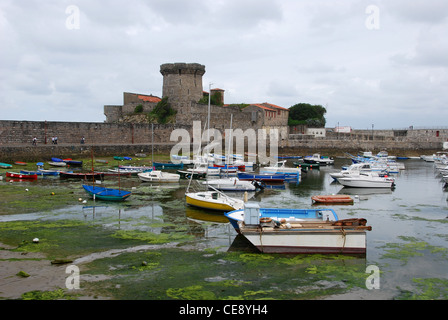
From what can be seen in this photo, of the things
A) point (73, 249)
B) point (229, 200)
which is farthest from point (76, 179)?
point (73, 249)

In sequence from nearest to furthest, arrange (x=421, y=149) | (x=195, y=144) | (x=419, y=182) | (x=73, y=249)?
(x=73, y=249)
(x=419, y=182)
(x=195, y=144)
(x=421, y=149)

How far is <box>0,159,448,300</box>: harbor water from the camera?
8.76 metres

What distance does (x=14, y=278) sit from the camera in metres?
8.98

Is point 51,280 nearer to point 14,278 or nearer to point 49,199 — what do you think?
point 14,278

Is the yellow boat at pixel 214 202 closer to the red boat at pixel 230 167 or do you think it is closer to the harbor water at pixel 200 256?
A: the harbor water at pixel 200 256

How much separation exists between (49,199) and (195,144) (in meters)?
25.8

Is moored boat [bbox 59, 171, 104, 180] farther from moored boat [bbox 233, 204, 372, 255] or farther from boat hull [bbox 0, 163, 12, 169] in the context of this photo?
moored boat [bbox 233, 204, 372, 255]

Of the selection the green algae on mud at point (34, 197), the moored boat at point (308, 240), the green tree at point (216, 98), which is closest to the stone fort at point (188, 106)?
the green tree at point (216, 98)

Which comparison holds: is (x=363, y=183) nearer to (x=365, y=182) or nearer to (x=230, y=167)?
(x=365, y=182)

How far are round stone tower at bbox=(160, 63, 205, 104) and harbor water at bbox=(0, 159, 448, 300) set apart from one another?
30978 mm

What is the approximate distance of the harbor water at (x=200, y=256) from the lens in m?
8.76

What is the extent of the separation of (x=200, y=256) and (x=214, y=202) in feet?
17.8

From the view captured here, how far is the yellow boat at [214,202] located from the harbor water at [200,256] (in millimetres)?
316

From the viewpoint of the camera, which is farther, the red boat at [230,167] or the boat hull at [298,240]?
the red boat at [230,167]
